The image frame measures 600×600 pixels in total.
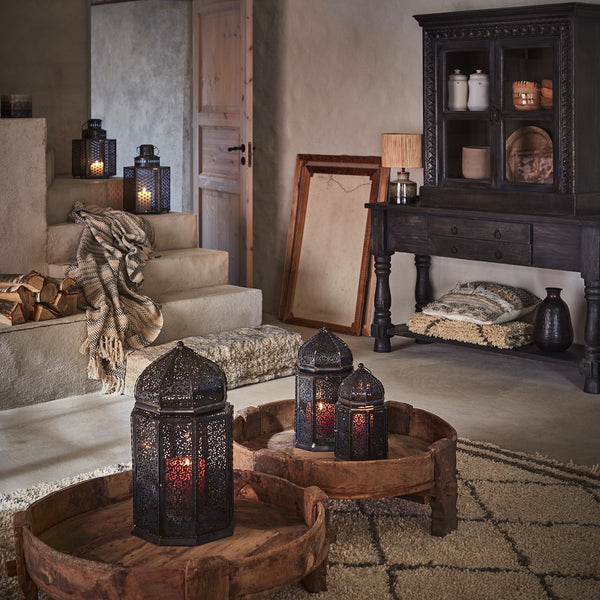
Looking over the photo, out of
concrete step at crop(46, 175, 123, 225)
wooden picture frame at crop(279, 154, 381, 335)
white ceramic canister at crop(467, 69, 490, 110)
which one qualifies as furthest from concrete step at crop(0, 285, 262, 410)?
white ceramic canister at crop(467, 69, 490, 110)

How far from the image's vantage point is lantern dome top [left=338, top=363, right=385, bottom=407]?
2.80m

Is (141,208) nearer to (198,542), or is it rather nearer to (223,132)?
(223,132)

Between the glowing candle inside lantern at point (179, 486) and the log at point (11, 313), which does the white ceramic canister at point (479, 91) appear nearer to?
the log at point (11, 313)

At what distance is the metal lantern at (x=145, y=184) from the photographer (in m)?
5.62

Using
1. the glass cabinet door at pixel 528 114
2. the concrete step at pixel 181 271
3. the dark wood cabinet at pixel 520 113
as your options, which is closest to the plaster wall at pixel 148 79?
the concrete step at pixel 181 271

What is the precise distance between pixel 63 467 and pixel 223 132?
11.4 feet

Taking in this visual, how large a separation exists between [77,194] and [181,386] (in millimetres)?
3428

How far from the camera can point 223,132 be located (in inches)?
258

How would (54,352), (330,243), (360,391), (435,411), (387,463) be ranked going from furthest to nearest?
(330,243) → (54,352) → (435,411) → (360,391) → (387,463)

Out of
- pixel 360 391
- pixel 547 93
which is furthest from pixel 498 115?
pixel 360 391

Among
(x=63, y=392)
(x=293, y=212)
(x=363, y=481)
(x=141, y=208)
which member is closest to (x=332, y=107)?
(x=293, y=212)

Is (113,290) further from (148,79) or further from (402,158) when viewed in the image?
(148,79)

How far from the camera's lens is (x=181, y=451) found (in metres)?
2.25

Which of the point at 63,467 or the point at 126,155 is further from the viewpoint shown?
the point at 126,155
